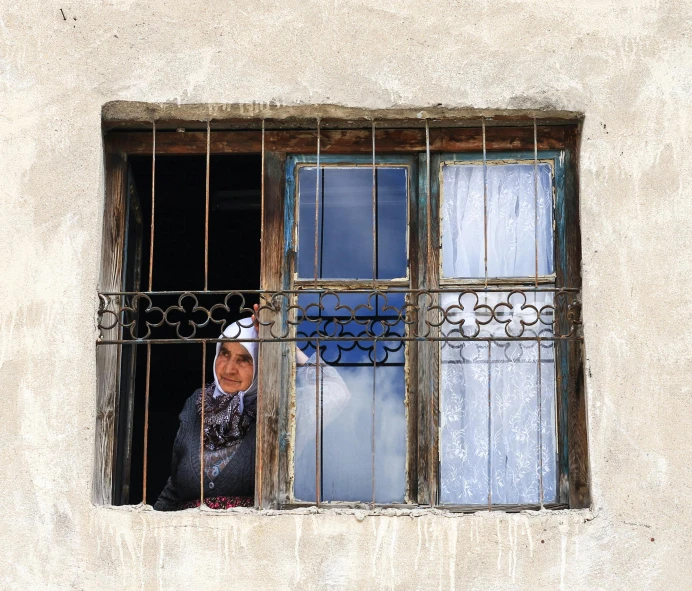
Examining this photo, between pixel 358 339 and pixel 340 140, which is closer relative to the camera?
pixel 358 339

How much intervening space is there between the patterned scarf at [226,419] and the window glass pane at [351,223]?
717 millimetres

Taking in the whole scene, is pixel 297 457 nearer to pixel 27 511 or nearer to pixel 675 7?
pixel 27 511

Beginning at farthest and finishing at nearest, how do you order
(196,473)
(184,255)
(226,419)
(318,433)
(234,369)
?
(184,255) < (234,369) < (226,419) < (196,473) < (318,433)

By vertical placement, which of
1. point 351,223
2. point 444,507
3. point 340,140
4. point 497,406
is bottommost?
point 444,507

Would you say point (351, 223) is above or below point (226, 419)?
above

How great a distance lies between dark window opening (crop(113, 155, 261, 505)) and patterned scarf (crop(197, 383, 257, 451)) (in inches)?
41.3

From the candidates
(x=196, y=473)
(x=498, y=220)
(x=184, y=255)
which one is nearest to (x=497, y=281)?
(x=498, y=220)

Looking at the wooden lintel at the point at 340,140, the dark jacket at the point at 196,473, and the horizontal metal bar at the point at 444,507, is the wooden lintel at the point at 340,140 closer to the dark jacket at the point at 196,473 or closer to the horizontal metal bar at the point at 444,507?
the dark jacket at the point at 196,473

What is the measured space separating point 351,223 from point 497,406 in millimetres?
862

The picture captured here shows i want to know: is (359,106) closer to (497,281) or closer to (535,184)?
(535,184)

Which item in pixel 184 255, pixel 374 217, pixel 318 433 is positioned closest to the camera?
pixel 318 433

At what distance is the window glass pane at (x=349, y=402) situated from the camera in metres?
3.95

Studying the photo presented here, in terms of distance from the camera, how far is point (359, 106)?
13.0ft

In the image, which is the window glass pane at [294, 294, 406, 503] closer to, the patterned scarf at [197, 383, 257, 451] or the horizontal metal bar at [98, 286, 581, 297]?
the horizontal metal bar at [98, 286, 581, 297]
